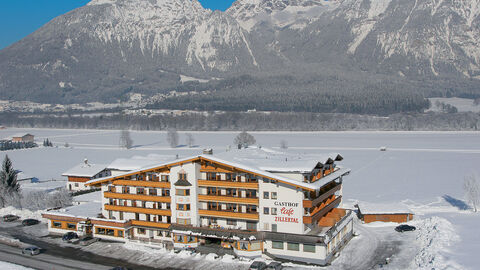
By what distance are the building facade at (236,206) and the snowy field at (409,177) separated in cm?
567

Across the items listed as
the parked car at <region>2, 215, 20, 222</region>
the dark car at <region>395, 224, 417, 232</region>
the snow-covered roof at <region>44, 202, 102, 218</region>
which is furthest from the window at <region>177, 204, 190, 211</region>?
the parked car at <region>2, 215, 20, 222</region>

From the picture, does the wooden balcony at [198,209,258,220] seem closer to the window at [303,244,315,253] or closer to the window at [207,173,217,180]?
the window at [207,173,217,180]

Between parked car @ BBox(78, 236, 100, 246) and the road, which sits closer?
the road

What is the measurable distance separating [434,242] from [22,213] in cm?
6127

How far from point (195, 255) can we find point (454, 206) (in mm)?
47546

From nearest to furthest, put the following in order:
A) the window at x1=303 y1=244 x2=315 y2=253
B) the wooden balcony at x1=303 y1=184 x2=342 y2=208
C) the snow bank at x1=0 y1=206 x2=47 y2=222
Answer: the window at x1=303 y1=244 x2=315 y2=253, the wooden balcony at x1=303 y1=184 x2=342 y2=208, the snow bank at x1=0 y1=206 x2=47 y2=222

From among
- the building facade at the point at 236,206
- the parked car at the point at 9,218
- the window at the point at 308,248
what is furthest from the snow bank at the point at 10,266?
the window at the point at 308,248

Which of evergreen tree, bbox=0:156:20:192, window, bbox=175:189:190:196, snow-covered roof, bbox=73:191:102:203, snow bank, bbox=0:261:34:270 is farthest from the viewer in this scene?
evergreen tree, bbox=0:156:20:192

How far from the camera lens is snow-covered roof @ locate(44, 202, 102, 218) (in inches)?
2504

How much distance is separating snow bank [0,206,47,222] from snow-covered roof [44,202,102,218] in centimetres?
695

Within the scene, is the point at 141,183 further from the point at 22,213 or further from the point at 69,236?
the point at 22,213

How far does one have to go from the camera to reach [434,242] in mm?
52781

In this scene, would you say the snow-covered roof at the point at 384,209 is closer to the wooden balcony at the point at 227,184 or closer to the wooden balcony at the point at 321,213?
the wooden balcony at the point at 321,213

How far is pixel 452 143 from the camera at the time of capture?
6777 inches
